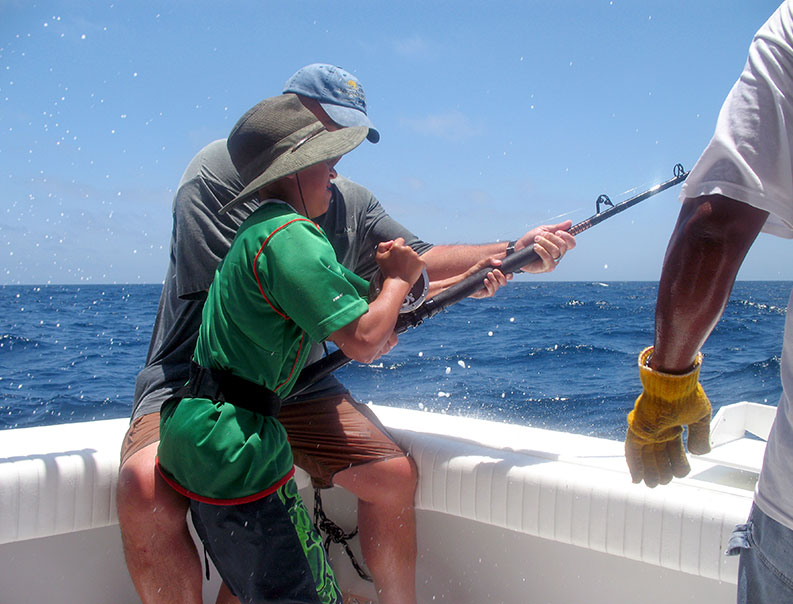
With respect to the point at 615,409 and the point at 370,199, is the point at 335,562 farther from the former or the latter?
the point at 615,409

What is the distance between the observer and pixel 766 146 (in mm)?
953

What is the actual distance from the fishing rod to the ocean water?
3286 millimetres

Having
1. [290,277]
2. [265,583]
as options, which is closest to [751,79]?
[290,277]

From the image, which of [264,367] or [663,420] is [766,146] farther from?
[264,367]

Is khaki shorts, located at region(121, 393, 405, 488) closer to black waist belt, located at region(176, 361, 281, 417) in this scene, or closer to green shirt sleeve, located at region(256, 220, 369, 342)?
black waist belt, located at region(176, 361, 281, 417)

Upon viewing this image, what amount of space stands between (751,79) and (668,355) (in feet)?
1.36

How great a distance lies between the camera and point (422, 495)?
7.50 ft

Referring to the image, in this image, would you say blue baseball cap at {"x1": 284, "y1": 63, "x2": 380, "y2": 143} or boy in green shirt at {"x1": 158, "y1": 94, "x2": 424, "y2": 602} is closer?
boy in green shirt at {"x1": 158, "y1": 94, "x2": 424, "y2": 602}

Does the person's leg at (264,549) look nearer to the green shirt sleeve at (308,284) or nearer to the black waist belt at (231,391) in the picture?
the black waist belt at (231,391)

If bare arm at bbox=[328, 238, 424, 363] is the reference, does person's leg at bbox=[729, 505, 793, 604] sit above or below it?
below

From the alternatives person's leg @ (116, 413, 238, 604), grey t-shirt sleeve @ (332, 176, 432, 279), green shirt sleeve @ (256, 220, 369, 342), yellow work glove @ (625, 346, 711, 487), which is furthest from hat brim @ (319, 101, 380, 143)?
yellow work glove @ (625, 346, 711, 487)

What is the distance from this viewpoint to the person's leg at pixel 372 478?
219cm

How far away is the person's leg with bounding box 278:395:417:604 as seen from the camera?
7.20 feet

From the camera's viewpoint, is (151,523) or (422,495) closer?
(151,523)
